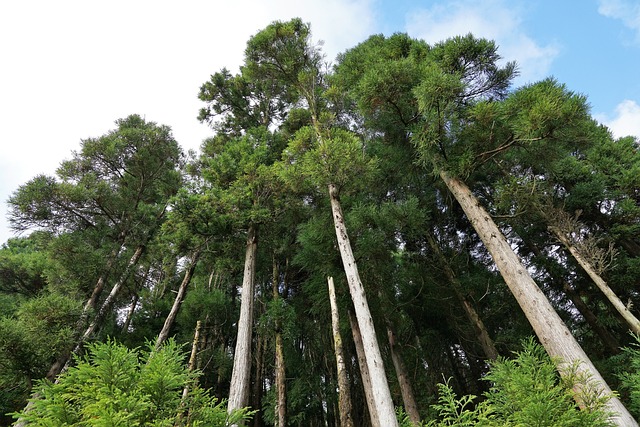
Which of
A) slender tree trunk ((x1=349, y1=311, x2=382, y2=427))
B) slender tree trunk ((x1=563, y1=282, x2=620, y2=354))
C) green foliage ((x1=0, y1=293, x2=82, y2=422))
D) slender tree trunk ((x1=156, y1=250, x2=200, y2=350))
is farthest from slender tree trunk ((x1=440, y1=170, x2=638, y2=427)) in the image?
green foliage ((x1=0, y1=293, x2=82, y2=422))

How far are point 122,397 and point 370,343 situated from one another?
3.26m

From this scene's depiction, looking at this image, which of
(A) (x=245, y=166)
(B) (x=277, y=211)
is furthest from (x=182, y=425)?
(A) (x=245, y=166)

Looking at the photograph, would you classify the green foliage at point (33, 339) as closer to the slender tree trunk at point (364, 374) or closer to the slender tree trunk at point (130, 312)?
the slender tree trunk at point (130, 312)

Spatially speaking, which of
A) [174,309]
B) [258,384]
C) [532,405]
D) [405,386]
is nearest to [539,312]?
[532,405]

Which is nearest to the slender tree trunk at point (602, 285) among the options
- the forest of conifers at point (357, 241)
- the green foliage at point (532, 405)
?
the forest of conifers at point (357, 241)

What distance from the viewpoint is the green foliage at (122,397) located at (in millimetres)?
2021

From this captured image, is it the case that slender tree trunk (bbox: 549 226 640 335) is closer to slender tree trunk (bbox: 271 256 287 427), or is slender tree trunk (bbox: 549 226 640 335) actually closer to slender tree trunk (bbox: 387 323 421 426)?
slender tree trunk (bbox: 387 323 421 426)

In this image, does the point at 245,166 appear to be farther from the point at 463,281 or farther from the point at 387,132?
the point at 463,281

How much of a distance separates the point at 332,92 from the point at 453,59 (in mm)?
3144

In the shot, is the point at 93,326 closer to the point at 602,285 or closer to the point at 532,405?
the point at 532,405

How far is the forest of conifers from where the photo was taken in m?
5.08

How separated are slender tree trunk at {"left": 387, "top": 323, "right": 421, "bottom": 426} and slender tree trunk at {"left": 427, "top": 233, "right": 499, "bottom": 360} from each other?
6.81 ft

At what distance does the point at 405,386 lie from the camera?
6.94 m

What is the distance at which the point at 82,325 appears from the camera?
688 cm
